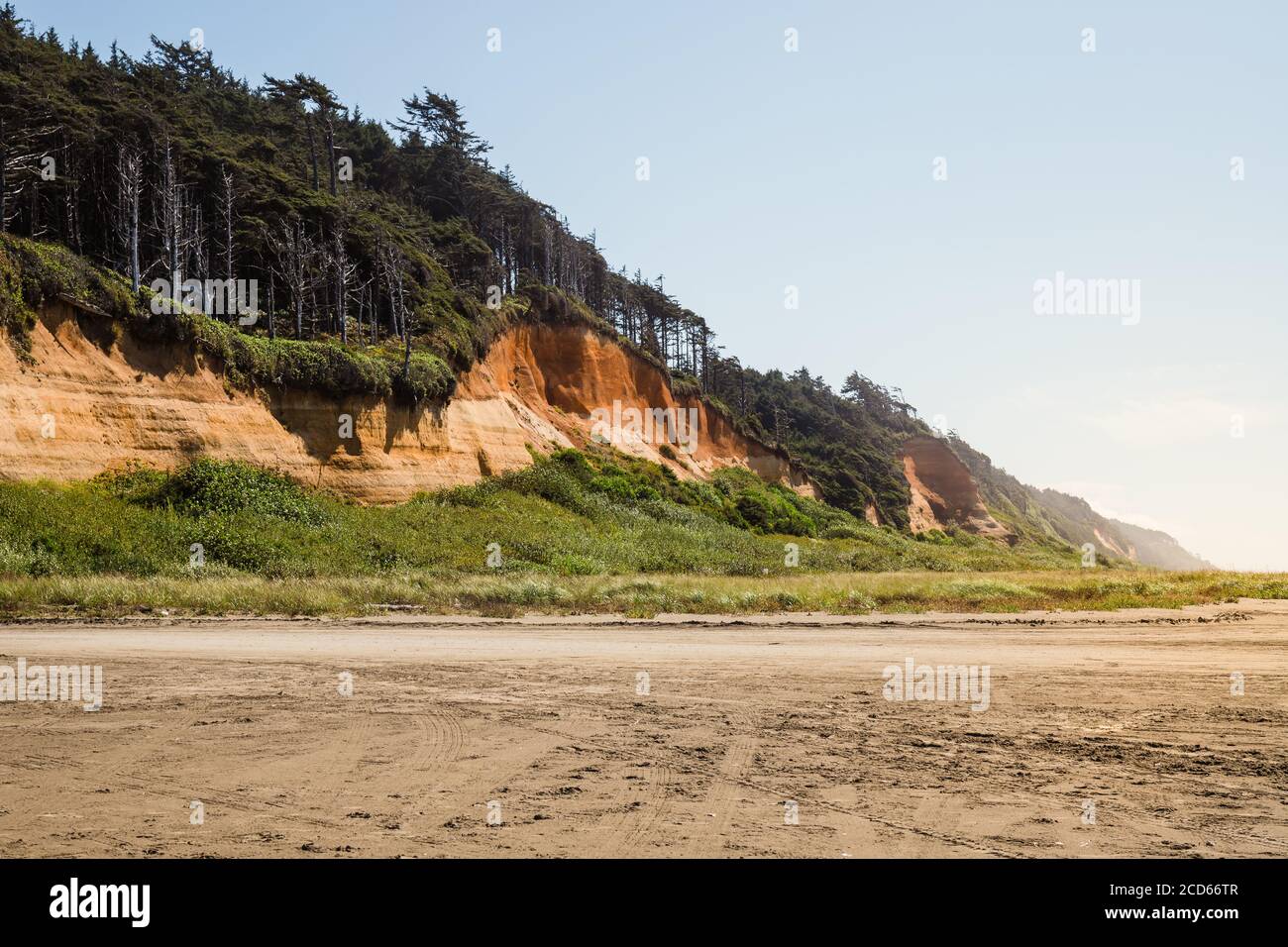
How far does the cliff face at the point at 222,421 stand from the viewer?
81.2 feet

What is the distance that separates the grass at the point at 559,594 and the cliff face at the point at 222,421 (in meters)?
7.17

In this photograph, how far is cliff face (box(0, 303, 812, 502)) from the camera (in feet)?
81.2

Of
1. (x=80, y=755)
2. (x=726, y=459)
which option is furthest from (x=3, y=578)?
(x=726, y=459)

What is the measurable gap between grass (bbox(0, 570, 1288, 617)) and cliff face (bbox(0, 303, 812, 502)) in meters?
7.17

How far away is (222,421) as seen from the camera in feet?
96.5

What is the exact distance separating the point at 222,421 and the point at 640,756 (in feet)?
88.6

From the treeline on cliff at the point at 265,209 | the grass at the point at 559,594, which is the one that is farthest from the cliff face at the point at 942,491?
the grass at the point at 559,594

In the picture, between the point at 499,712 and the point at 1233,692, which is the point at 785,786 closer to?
the point at 499,712

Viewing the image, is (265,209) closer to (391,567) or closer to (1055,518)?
(391,567)

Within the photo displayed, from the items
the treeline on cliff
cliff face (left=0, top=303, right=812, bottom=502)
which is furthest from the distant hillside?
cliff face (left=0, top=303, right=812, bottom=502)

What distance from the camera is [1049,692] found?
9609mm

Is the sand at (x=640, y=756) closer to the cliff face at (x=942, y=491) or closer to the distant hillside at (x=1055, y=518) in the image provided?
the cliff face at (x=942, y=491)
